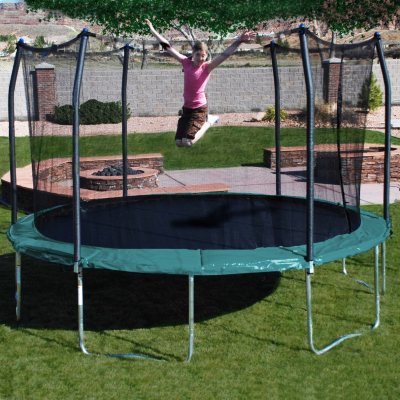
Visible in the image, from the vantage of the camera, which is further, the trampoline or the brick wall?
the brick wall

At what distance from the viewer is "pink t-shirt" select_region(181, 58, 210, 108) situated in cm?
673

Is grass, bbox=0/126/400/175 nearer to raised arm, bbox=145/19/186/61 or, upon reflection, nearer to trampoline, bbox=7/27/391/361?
trampoline, bbox=7/27/391/361

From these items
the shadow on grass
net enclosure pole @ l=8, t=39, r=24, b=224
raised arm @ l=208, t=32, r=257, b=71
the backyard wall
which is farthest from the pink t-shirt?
the backyard wall

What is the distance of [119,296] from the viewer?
280 inches

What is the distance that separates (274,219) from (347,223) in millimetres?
905

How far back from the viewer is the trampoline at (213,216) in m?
5.57

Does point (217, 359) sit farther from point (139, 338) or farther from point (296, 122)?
point (296, 122)

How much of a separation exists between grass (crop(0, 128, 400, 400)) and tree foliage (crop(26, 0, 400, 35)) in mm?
31122

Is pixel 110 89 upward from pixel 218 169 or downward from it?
upward

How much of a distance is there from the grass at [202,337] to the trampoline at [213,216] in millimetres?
214

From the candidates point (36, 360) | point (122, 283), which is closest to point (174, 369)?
point (36, 360)

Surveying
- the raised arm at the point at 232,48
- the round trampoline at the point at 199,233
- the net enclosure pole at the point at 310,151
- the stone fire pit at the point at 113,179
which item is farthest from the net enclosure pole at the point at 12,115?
Result: the stone fire pit at the point at 113,179

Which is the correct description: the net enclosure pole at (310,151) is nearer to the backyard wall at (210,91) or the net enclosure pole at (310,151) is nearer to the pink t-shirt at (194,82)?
the pink t-shirt at (194,82)

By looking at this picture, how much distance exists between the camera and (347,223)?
706cm
